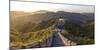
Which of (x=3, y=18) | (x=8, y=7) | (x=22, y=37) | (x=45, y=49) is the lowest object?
(x=45, y=49)

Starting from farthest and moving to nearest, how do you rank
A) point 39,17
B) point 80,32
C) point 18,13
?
point 80,32 < point 39,17 < point 18,13

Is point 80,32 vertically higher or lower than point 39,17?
lower

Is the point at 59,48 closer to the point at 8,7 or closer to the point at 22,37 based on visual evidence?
the point at 22,37

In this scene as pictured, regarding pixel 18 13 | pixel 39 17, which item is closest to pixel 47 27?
pixel 39 17

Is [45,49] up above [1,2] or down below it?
below

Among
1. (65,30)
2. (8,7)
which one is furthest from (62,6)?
(8,7)

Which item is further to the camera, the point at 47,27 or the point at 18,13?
the point at 47,27

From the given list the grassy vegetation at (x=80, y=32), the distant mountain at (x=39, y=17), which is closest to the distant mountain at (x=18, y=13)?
the distant mountain at (x=39, y=17)

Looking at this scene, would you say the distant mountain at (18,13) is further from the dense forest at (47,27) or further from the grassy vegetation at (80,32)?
the grassy vegetation at (80,32)

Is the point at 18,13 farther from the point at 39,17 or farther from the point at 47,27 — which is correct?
the point at 47,27

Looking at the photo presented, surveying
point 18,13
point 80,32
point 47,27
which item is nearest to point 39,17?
point 47,27

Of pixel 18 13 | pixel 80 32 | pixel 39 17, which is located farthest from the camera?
pixel 80 32
